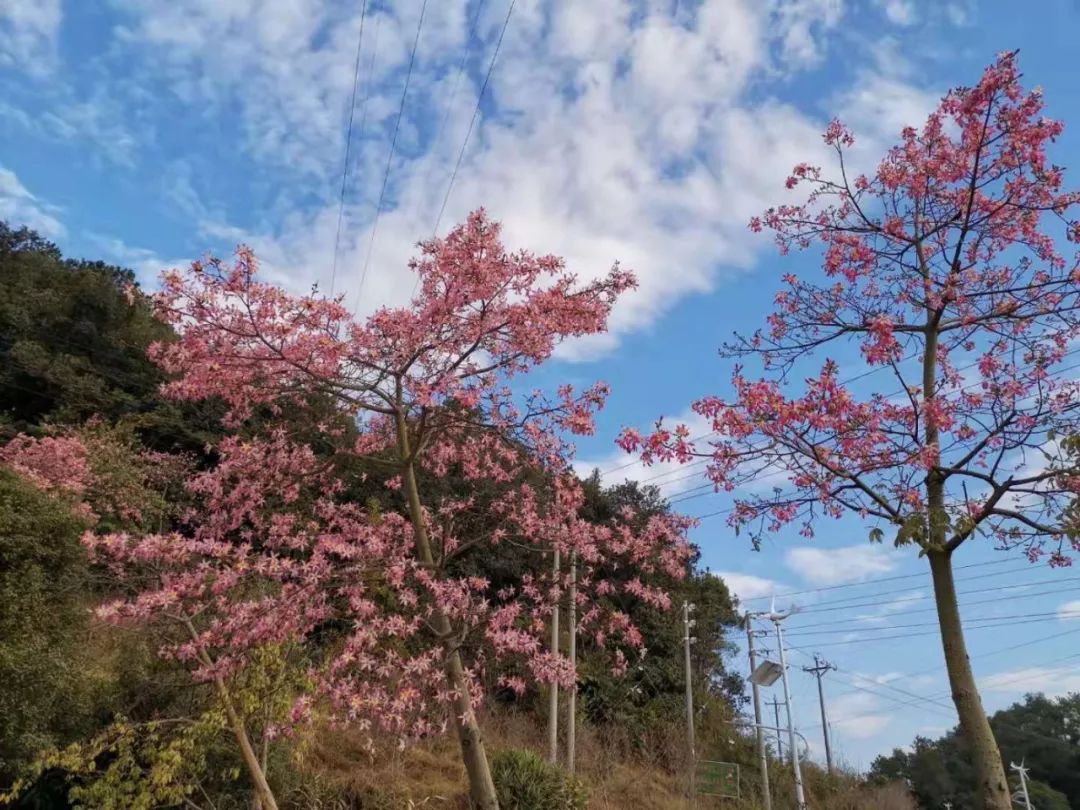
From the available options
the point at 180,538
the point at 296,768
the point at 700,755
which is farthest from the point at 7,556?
the point at 700,755

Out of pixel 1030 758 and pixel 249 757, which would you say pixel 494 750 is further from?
pixel 1030 758

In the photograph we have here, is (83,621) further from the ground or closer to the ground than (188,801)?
further from the ground

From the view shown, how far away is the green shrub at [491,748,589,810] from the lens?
10.0 metres

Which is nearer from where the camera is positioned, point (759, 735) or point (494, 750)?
point (494, 750)

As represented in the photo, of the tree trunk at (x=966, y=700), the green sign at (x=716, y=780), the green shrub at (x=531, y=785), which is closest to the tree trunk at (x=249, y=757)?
the green shrub at (x=531, y=785)

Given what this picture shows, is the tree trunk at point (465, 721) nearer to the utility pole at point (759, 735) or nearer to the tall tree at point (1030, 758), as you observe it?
the utility pole at point (759, 735)

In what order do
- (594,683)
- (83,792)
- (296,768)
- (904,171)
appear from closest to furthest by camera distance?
(904,171) → (83,792) → (296,768) → (594,683)

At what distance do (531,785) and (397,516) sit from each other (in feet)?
15.7

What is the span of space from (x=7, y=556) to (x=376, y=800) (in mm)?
5513

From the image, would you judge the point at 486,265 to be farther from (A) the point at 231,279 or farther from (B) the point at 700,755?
(B) the point at 700,755

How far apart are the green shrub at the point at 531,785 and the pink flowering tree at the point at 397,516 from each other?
10.1ft

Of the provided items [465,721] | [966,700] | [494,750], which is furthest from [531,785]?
[966,700]

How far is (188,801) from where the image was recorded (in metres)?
7.96

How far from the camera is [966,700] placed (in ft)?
13.5
